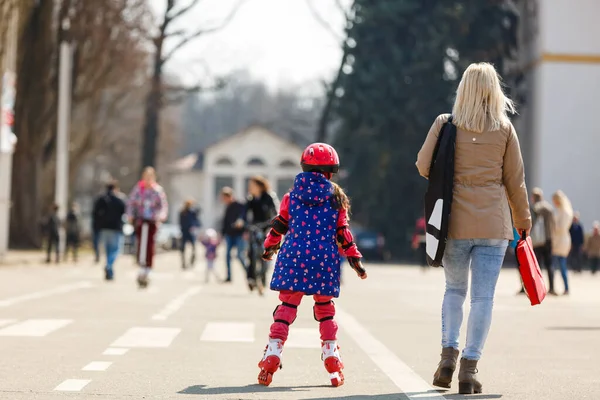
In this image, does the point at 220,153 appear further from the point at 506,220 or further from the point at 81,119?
the point at 506,220

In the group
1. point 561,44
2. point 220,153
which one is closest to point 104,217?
point 561,44

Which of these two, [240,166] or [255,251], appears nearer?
[255,251]

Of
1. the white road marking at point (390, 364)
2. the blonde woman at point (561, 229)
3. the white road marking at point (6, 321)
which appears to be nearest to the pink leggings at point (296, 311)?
the white road marking at point (390, 364)

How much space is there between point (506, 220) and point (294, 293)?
55.4 inches

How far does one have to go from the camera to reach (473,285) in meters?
8.19

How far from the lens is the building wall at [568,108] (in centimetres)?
4888

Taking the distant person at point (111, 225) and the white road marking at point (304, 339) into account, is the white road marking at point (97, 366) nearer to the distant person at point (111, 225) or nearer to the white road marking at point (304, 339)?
the white road marking at point (304, 339)

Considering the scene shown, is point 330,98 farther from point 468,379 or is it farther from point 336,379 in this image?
point 468,379

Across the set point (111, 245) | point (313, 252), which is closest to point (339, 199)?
point (313, 252)

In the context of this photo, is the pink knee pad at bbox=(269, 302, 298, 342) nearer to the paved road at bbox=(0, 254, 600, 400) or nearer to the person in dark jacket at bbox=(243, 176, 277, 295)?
the paved road at bbox=(0, 254, 600, 400)

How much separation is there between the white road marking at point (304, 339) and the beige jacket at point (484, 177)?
344cm

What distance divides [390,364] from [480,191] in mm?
2171

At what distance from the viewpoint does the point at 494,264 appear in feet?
26.6

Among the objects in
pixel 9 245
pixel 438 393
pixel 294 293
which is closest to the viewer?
pixel 438 393
